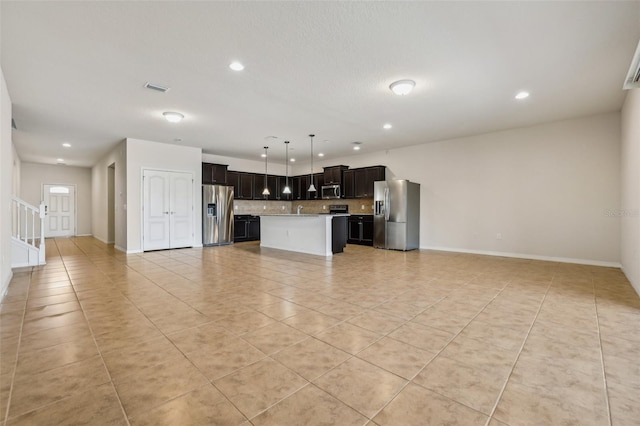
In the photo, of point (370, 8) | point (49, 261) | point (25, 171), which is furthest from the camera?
point (25, 171)

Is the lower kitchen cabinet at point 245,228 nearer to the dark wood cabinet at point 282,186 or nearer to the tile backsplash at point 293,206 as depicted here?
the tile backsplash at point 293,206

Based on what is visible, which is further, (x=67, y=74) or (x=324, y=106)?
(x=324, y=106)

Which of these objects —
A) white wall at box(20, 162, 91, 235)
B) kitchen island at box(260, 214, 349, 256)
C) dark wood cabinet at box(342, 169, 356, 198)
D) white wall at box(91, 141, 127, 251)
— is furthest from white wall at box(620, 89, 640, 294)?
white wall at box(20, 162, 91, 235)

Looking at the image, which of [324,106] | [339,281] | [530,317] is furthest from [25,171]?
[530,317]

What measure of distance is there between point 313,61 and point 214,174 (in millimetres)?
6188

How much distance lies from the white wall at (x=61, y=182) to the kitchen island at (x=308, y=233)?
897cm

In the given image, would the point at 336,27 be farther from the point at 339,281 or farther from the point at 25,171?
the point at 25,171

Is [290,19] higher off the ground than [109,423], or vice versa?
[290,19]

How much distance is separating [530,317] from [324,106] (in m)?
4.01

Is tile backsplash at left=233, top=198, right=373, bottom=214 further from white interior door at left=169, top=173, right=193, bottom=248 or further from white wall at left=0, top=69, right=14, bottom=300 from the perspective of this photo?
white wall at left=0, top=69, right=14, bottom=300

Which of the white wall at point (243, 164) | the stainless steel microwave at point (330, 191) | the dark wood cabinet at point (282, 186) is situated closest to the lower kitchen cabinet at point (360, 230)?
the stainless steel microwave at point (330, 191)

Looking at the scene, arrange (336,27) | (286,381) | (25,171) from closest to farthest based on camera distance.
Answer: (286,381) → (336,27) → (25,171)

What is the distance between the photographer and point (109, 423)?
4.63 ft

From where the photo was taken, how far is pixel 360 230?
8.49 m
